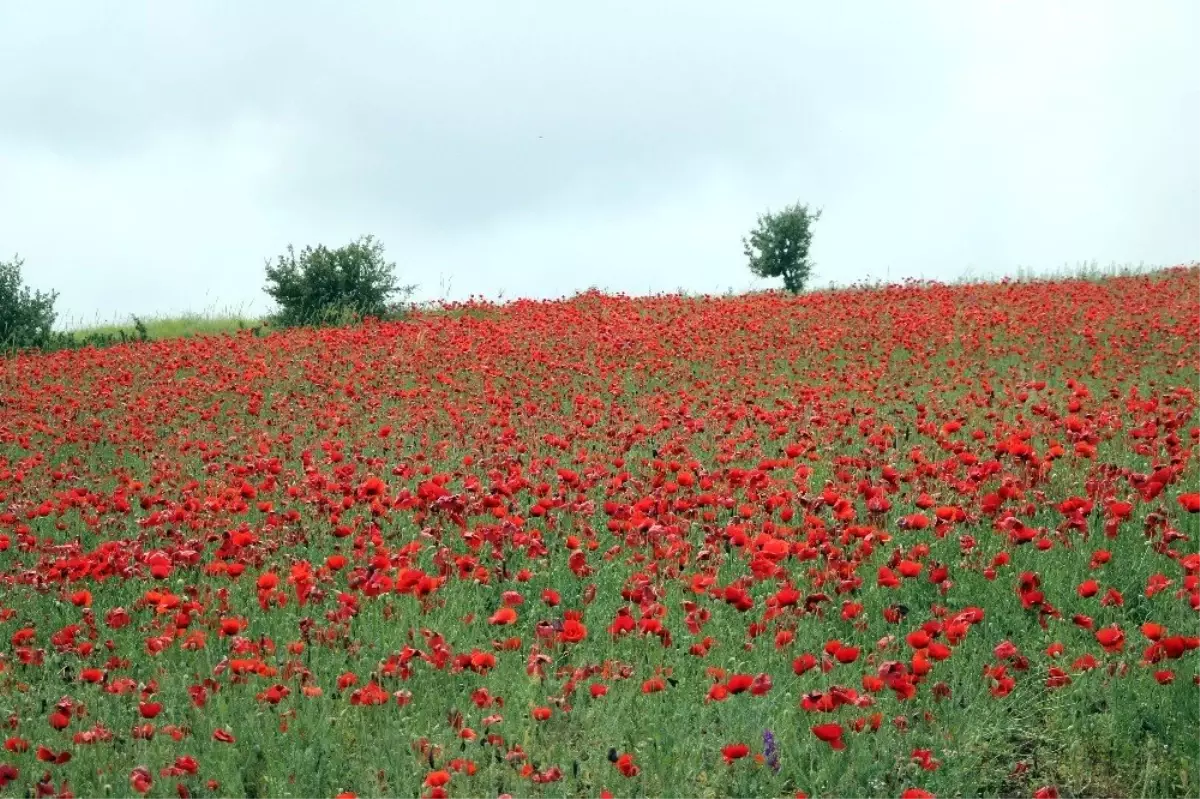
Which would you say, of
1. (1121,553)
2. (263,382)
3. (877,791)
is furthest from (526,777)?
(263,382)

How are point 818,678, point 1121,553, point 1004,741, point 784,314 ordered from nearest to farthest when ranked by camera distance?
point 1004,741 → point 818,678 → point 1121,553 → point 784,314

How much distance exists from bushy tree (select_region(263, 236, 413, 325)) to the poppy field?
11.5m

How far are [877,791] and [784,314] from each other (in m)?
16.1

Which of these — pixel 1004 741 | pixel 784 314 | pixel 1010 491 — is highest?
pixel 784 314

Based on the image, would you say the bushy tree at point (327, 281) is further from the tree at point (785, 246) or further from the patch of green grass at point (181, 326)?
the tree at point (785, 246)

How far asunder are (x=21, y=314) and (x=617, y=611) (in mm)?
21026

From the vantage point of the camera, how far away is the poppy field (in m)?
4.66

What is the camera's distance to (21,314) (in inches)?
911

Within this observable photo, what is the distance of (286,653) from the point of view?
5426 millimetres

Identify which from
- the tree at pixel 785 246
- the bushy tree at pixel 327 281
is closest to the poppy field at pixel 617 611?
the bushy tree at pixel 327 281

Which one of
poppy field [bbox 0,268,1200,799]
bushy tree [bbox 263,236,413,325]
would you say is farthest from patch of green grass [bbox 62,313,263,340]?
poppy field [bbox 0,268,1200,799]

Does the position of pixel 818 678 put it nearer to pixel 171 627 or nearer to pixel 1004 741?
pixel 1004 741

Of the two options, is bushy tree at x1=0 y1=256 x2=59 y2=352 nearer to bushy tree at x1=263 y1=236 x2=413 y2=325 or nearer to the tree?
bushy tree at x1=263 y1=236 x2=413 y2=325

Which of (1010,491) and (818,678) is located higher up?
(1010,491)
